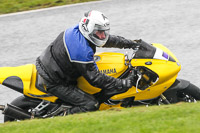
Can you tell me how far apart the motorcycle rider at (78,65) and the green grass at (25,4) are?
4992 millimetres

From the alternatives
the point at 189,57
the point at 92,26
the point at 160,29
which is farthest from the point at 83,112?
the point at 160,29

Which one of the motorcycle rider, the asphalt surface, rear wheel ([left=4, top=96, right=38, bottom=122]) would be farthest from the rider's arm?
the asphalt surface

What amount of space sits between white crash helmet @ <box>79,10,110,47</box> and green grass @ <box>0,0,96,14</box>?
5.35 metres

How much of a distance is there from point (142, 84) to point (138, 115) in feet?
2.07

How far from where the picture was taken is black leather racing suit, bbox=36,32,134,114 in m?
5.07

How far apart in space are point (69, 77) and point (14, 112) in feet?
2.92

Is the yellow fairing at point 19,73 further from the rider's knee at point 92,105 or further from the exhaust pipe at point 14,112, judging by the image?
the rider's knee at point 92,105

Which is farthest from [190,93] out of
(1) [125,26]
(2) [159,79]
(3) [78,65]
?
(1) [125,26]

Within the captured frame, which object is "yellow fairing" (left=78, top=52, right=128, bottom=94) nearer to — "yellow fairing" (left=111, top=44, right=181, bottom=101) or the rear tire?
"yellow fairing" (left=111, top=44, right=181, bottom=101)

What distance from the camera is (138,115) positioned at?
A: 193 inches

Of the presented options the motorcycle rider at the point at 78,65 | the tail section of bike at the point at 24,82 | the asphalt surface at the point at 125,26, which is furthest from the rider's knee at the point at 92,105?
the asphalt surface at the point at 125,26

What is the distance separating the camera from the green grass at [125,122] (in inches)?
175

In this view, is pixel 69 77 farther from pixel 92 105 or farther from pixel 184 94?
pixel 184 94

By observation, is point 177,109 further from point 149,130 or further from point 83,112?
point 83,112
